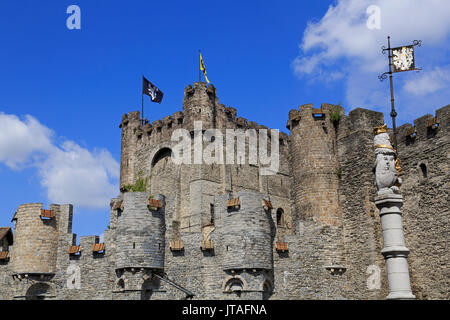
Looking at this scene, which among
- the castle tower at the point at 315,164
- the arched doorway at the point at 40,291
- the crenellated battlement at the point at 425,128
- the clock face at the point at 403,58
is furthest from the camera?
the arched doorway at the point at 40,291

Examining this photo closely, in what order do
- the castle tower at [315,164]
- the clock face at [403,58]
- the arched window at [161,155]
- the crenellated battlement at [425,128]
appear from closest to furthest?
the crenellated battlement at [425,128] → the clock face at [403,58] → the castle tower at [315,164] → the arched window at [161,155]

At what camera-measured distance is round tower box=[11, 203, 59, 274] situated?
30.2 meters

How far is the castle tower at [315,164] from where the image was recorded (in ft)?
92.3

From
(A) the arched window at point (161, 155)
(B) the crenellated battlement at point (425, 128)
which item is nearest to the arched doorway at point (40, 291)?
(A) the arched window at point (161, 155)

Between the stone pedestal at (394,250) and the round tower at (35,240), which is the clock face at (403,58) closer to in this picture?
the stone pedestal at (394,250)

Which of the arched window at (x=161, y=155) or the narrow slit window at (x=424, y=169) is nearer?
the narrow slit window at (x=424, y=169)

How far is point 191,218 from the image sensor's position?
111 ft

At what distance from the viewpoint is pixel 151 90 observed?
4016 centimetres

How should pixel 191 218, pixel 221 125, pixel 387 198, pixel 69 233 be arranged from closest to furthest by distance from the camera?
pixel 387 198, pixel 69 233, pixel 191 218, pixel 221 125

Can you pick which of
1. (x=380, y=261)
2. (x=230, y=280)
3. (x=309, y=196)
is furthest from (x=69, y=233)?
(x=380, y=261)

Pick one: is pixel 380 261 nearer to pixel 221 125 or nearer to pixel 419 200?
pixel 419 200

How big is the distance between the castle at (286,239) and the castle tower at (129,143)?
30.4 feet

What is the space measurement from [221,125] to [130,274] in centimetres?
1423

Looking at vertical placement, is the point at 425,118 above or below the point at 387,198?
above
